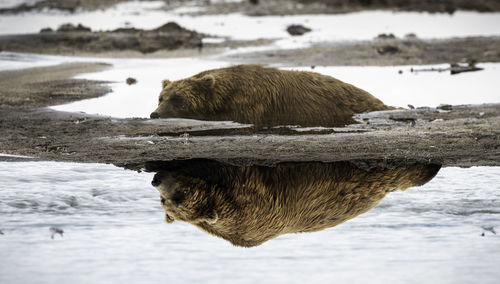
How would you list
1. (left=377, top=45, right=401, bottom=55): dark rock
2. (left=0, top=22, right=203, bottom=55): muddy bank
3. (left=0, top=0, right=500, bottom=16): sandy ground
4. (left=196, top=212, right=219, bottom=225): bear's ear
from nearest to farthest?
1. (left=196, top=212, right=219, bottom=225): bear's ear
2. (left=377, top=45, right=401, bottom=55): dark rock
3. (left=0, top=22, right=203, bottom=55): muddy bank
4. (left=0, top=0, right=500, bottom=16): sandy ground

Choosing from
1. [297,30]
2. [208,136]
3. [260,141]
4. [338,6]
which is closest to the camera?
[260,141]

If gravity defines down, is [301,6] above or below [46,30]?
below

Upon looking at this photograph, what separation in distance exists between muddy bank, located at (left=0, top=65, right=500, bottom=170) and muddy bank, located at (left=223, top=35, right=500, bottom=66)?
6000 millimetres

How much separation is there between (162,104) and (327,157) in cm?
335

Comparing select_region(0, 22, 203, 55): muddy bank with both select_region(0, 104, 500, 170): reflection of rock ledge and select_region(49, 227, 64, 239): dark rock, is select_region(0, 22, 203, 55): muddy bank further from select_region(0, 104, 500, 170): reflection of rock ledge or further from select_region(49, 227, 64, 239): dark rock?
select_region(49, 227, 64, 239): dark rock

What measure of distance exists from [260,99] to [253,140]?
1.66m

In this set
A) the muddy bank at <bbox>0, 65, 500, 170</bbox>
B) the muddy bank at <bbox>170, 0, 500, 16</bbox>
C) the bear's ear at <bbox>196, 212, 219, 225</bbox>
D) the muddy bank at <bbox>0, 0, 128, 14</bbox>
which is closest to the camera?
the bear's ear at <bbox>196, 212, 219, 225</bbox>

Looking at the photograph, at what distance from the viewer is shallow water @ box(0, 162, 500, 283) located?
407 cm

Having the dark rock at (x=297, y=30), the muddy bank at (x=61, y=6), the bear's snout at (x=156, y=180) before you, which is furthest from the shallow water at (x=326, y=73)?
the muddy bank at (x=61, y=6)

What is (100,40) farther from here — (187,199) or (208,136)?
(187,199)

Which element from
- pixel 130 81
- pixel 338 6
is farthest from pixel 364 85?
pixel 338 6

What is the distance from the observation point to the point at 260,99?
31.5ft

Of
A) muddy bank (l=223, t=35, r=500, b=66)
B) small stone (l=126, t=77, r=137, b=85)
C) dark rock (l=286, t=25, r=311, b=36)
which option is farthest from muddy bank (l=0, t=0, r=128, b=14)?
small stone (l=126, t=77, r=137, b=85)

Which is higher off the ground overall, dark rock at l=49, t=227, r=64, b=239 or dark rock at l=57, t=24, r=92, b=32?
dark rock at l=49, t=227, r=64, b=239
